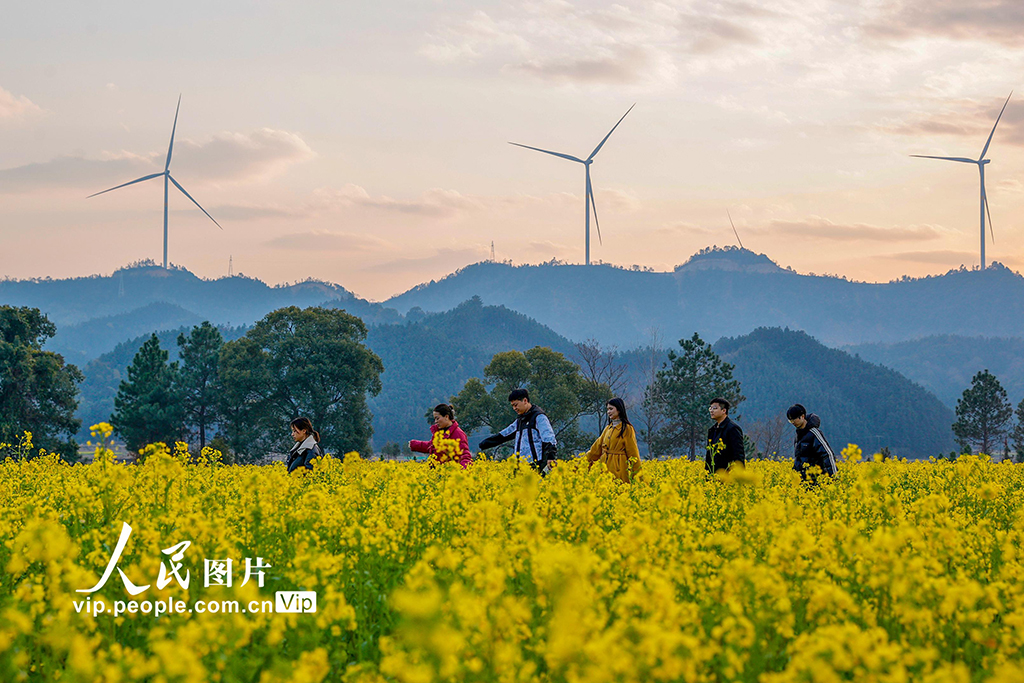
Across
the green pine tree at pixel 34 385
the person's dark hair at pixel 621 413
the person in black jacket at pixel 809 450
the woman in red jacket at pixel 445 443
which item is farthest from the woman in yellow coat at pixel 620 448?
the green pine tree at pixel 34 385

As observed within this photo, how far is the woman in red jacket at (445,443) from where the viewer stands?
33.3 feet

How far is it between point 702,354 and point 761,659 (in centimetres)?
5431

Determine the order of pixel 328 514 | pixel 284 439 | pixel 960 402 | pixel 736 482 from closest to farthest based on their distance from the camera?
pixel 328 514 < pixel 736 482 < pixel 284 439 < pixel 960 402

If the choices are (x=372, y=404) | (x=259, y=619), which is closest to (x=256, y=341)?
(x=259, y=619)

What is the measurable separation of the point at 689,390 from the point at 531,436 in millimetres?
47002

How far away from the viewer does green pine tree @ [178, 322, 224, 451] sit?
5944 cm

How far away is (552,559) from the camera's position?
3611mm

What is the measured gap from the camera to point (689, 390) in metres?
56.1

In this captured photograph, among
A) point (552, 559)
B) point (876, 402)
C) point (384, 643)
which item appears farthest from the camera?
point (876, 402)

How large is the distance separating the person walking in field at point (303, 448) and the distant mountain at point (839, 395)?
115 meters

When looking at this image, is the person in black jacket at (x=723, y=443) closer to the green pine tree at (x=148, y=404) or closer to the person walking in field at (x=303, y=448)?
the person walking in field at (x=303, y=448)

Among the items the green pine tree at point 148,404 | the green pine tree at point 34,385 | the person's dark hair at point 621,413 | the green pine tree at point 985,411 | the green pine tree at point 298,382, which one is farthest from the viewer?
the green pine tree at point 985,411

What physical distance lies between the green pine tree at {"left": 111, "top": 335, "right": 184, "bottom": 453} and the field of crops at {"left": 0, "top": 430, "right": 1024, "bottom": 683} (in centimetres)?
5125

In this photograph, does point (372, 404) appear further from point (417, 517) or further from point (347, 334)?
point (417, 517)
